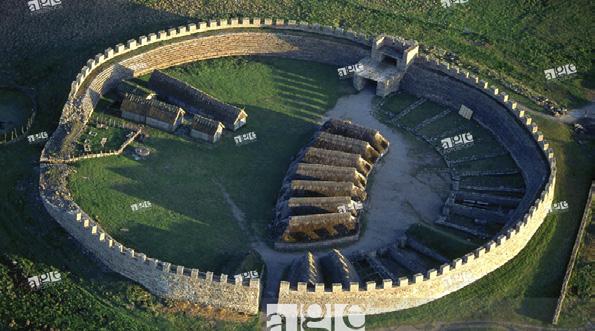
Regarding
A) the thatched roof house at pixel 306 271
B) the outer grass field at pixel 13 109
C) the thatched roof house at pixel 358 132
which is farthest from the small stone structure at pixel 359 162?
the thatched roof house at pixel 358 132

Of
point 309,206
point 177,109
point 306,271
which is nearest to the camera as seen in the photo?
point 306,271

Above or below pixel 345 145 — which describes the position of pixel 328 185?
below

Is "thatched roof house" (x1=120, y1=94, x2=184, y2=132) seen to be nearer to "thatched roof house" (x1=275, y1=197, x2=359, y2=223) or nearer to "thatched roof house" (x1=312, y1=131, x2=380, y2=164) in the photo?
"thatched roof house" (x1=312, y1=131, x2=380, y2=164)

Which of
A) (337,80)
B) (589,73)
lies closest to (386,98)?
(337,80)

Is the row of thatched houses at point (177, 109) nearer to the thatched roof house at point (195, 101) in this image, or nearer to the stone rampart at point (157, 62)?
A: the thatched roof house at point (195, 101)

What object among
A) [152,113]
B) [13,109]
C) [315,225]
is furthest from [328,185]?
[13,109]

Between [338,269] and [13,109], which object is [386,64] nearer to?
[338,269]

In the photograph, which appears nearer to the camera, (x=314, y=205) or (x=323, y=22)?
(x=314, y=205)
